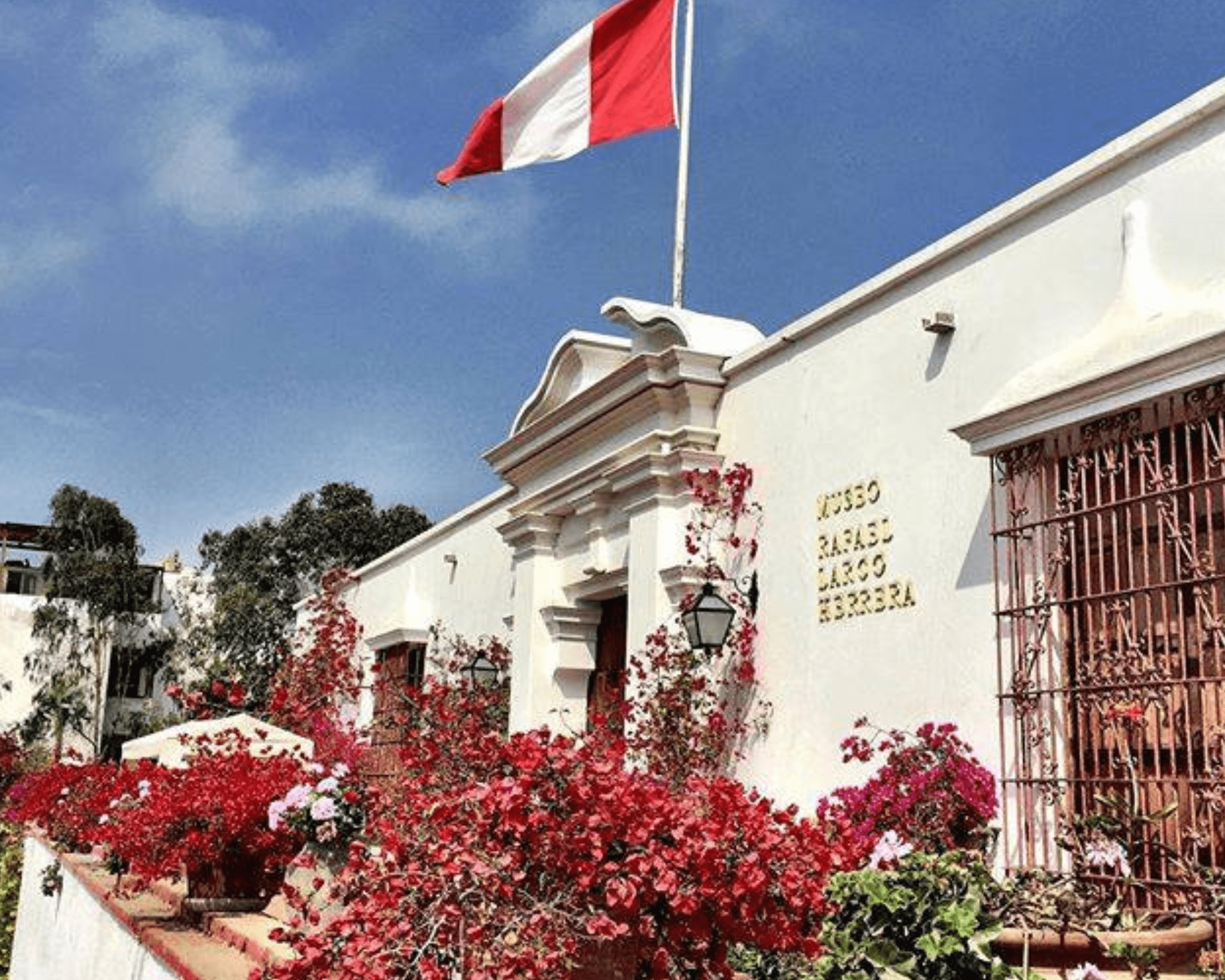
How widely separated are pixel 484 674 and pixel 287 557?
64.1ft

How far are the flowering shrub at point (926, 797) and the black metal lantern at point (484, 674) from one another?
6021 millimetres

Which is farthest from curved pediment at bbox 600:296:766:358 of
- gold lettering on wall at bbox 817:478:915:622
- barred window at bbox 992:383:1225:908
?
barred window at bbox 992:383:1225:908

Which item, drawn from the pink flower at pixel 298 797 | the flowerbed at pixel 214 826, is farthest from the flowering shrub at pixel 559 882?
the flowerbed at pixel 214 826

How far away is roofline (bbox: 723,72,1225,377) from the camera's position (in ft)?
17.7

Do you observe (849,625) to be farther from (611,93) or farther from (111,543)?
(111,543)

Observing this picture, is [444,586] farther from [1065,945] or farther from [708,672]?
[1065,945]

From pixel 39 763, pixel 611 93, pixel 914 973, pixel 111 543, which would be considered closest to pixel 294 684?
pixel 611 93

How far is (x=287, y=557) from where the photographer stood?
30.6 meters

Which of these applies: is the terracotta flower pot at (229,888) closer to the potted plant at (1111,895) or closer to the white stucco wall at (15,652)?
the potted plant at (1111,895)

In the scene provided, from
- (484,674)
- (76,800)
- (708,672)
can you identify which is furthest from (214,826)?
(76,800)

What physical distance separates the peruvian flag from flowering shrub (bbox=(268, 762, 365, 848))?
618 cm

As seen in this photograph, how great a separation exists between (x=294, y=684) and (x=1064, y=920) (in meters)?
14.2

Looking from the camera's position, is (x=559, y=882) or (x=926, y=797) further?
(x=926, y=797)

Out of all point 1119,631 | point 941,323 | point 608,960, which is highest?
point 941,323
